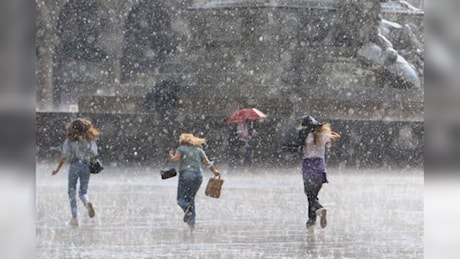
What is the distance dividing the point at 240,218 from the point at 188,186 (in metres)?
1.05

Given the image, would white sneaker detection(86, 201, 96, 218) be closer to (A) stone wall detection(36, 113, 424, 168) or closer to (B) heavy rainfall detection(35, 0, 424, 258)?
(B) heavy rainfall detection(35, 0, 424, 258)

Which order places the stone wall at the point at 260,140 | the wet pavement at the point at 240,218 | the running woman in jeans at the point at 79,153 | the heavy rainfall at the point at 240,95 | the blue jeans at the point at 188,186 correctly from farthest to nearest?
the stone wall at the point at 260,140 → the heavy rainfall at the point at 240,95 → the running woman in jeans at the point at 79,153 → the blue jeans at the point at 188,186 → the wet pavement at the point at 240,218

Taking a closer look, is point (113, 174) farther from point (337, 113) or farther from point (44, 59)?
point (337, 113)

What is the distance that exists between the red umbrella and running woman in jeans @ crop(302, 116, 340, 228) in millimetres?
1924

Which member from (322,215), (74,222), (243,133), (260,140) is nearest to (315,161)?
(322,215)

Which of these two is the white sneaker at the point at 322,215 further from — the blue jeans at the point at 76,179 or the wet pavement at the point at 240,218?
the blue jeans at the point at 76,179

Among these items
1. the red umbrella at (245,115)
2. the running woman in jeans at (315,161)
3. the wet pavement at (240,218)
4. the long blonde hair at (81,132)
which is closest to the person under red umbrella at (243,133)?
the red umbrella at (245,115)

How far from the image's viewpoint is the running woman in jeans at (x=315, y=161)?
1050cm

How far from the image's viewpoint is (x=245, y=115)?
41.5 ft

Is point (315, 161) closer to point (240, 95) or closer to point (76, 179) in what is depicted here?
point (76, 179)

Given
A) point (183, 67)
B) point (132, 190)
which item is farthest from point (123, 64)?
point (132, 190)

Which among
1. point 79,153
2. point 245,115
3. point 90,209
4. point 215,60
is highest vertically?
point 215,60

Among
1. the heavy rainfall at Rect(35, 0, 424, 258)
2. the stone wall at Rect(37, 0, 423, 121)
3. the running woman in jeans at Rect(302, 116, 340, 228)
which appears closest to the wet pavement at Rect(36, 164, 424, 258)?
the heavy rainfall at Rect(35, 0, 424, 258)

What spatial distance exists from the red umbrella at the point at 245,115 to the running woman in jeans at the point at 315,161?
192 centimetres
